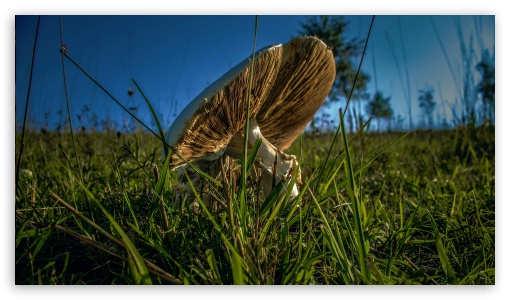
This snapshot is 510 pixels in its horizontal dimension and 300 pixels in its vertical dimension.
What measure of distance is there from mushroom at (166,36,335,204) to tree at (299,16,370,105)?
25 centimetres

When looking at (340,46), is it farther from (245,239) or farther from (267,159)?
(245,239)

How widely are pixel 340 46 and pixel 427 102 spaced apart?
28.9 inches

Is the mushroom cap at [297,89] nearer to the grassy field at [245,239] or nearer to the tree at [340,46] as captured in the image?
the tree at [340,46]

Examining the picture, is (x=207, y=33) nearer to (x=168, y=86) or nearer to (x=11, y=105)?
(x=168, y=86)

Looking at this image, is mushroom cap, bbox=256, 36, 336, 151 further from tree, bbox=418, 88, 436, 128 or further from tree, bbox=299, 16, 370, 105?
tree, bbox=418, 88, 436, 128

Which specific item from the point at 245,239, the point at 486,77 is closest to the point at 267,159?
the point at 245,239

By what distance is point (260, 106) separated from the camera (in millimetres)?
1903

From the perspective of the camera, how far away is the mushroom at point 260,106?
134 cm

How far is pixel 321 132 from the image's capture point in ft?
11.5

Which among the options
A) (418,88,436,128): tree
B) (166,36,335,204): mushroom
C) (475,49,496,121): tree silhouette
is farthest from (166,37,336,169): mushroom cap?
(475,49,496,121): tree silhouette

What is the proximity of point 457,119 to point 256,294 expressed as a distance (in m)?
2.58

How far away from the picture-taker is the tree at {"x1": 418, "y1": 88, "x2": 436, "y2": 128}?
2318mm

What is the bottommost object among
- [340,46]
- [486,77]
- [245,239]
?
[245,239]

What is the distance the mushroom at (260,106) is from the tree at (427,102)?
72cm
